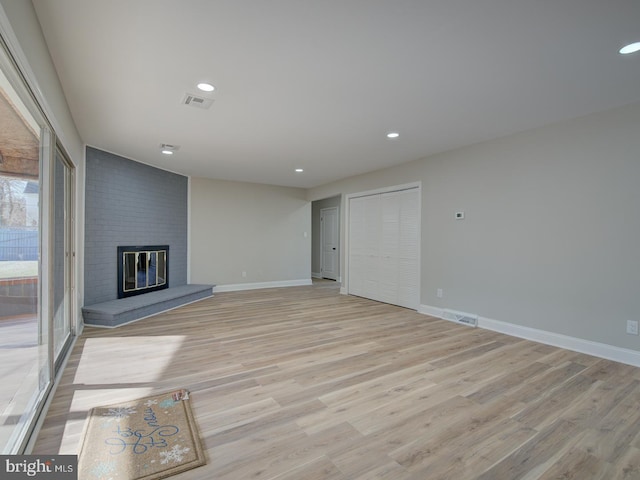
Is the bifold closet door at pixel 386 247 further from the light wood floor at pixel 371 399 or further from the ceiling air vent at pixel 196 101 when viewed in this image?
the ceiling air vent at pixel 196 101

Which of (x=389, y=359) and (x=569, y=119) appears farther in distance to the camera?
(x=569, y=119)

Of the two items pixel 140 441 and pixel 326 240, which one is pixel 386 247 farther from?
pixel 140 441

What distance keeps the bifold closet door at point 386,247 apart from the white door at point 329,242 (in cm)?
238

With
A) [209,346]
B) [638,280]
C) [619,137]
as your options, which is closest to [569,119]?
[619,137]

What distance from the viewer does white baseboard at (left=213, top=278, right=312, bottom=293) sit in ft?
22.6

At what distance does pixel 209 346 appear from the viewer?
134 inches

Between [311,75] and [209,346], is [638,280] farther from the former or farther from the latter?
[209,346]

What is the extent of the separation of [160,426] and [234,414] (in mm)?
448

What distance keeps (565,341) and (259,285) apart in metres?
5.76

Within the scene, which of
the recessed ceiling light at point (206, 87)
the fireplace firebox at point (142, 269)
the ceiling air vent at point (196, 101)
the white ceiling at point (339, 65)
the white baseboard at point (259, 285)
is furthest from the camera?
the white baseboard at point (259, 285)

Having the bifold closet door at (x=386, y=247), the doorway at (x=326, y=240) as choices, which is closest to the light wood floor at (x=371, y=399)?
the bifold closet door at (x=386, y=247)

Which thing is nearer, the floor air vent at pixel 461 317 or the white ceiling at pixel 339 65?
the white ceiling at pixel 339 65

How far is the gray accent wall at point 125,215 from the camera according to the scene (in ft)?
14.6

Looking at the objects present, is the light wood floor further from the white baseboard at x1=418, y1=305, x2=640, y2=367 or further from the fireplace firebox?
the fireplace firebox
